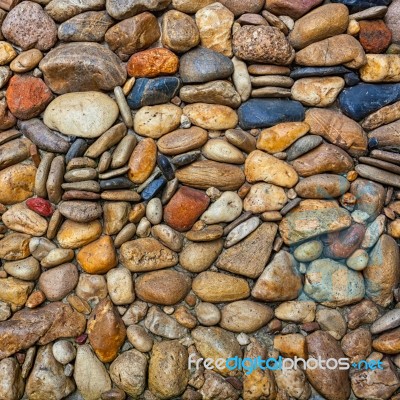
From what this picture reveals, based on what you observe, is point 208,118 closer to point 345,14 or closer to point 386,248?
point 345,14

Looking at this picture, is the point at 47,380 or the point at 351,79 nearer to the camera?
the point at 47,380

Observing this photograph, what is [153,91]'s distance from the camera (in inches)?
65.4

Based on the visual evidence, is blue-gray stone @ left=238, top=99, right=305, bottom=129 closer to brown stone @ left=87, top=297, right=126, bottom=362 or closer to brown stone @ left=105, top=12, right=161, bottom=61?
brown stone @ left=105, top=12, right=161, bottom=61

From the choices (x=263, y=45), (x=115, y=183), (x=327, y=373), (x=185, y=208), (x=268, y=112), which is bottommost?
(x=327, y=373)

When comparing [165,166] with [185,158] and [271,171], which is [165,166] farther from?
[271,171]

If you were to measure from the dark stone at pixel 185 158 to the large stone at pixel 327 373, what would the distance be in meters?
0.80

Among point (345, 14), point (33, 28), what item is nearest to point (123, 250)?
point (33, 28)

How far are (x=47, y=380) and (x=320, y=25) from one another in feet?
5.58

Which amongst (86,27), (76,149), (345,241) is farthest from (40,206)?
(345,241)

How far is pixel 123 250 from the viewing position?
5.38 feet

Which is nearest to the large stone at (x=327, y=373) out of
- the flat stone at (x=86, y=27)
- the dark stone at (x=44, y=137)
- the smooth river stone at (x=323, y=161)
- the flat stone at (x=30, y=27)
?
the smooth river stone at (x=323, y=161)

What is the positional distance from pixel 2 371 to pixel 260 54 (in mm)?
1533

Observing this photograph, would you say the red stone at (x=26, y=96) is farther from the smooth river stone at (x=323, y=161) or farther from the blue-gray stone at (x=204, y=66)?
the smooth river stone at (x=323, y=161)

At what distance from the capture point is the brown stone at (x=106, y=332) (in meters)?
1.58
